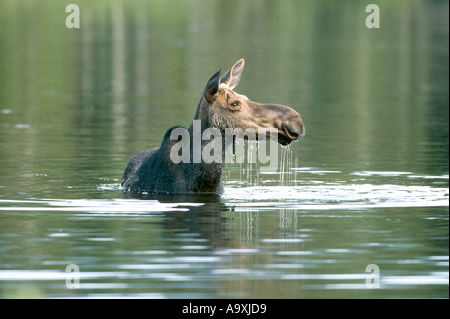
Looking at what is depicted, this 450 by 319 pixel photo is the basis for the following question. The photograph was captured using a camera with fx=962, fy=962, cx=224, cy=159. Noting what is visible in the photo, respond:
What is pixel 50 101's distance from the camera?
109 feet

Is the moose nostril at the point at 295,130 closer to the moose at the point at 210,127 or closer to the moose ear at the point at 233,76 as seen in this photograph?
the moose at the point at 210,127

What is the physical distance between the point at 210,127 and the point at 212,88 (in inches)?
25.6

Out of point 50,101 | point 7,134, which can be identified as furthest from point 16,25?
point 7,134

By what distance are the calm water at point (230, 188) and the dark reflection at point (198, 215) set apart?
0.03m

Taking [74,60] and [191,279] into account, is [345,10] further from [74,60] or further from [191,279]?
[191,279]

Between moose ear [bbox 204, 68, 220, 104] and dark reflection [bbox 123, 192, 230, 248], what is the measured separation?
62.1 inches

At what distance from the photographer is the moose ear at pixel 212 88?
13982 mm

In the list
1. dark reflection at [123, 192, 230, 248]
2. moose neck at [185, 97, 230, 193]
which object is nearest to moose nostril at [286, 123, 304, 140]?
moose neck at [185, 97, 230, 193]

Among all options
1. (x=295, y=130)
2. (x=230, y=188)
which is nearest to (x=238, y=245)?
(x=295, y=130)

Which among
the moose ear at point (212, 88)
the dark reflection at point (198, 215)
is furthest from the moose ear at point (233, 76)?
the dark reflection at point (198, 215)

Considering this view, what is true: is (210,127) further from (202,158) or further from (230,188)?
(230,188)

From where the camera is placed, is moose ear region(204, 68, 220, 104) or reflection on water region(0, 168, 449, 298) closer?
reflection on water region(0, 168, 449, 298)

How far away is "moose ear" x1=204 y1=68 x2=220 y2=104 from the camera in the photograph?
14.0m

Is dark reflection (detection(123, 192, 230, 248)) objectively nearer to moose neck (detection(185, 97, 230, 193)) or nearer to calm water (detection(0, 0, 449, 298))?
calm water (detection(0, 0, 449, 298))
